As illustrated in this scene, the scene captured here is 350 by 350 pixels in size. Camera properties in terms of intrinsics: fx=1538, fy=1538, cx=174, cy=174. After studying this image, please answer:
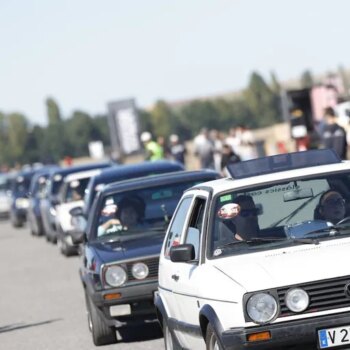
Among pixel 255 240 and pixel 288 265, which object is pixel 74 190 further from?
pixel 288 265

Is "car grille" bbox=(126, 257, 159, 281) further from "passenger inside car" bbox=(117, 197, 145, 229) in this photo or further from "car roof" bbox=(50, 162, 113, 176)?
"car roof" bbox=(50, 162, 113, 176)

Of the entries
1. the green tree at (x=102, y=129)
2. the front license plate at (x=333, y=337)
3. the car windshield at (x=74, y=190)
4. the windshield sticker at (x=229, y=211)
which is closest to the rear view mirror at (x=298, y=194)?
the windshield sticker at (x=229, y=211)

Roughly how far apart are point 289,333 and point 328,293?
0.32 meters

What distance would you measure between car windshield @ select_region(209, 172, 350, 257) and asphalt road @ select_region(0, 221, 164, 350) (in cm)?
295

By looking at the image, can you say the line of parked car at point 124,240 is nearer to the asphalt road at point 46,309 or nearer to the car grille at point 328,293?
the asphalt road at point 46,309

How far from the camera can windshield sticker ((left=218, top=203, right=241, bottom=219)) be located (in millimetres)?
9836

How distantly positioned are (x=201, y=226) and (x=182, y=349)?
897mm

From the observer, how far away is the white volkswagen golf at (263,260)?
342 inches

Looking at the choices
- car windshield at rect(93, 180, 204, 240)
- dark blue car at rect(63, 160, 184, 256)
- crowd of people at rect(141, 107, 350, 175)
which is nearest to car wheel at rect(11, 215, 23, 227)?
crowd of people at rect(141, 107, 350, 175)

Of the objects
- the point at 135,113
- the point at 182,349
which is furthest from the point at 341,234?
the point at 135,113

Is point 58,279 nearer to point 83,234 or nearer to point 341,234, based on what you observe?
point 83,234

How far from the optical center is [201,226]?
32.5ft

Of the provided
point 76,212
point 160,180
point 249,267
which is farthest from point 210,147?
point 249,267

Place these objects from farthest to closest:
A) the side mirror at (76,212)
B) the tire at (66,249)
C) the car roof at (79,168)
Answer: the car roof at (79,168)
the tire at (66,249)
the side mirror at (76,212)
